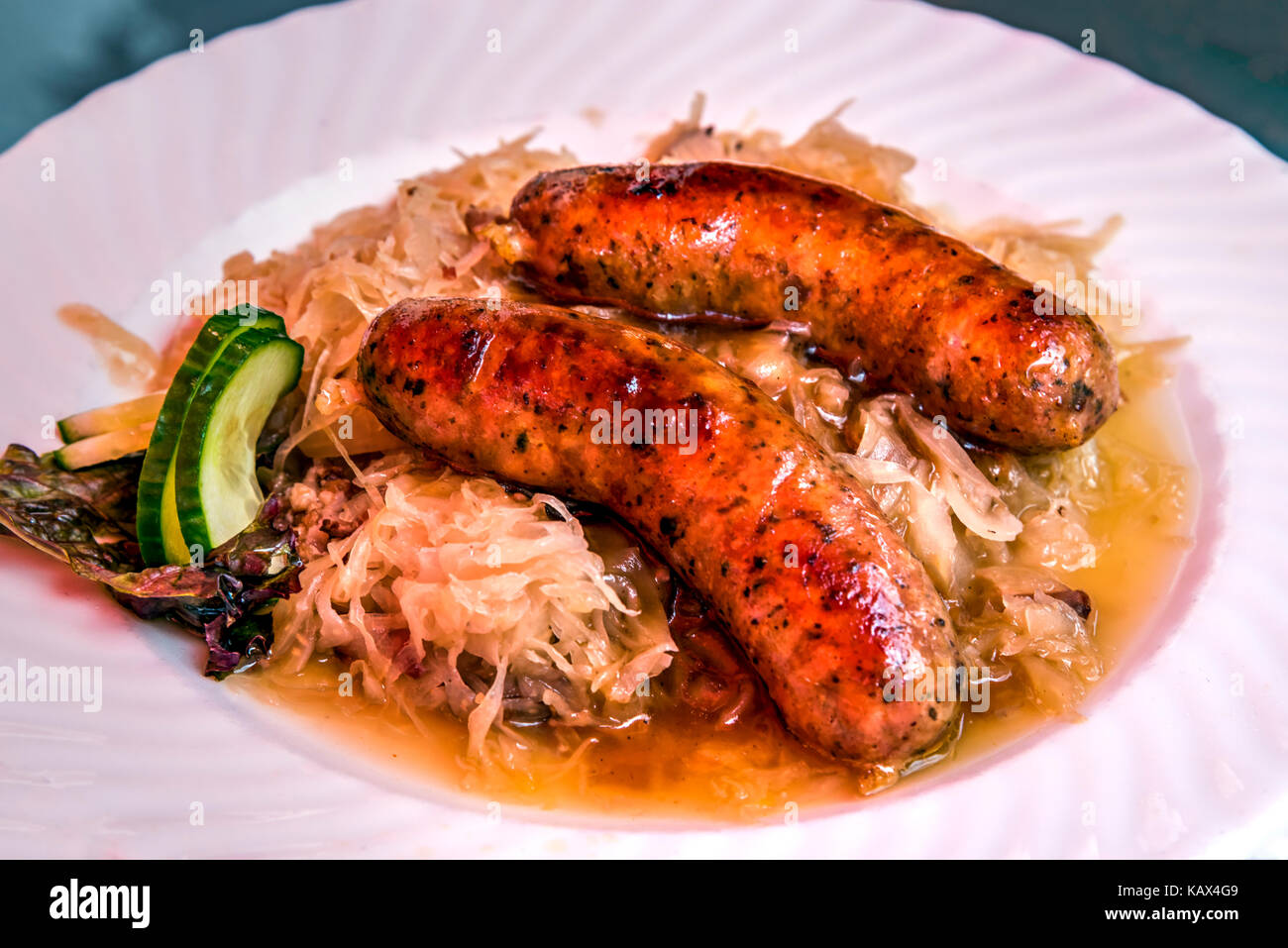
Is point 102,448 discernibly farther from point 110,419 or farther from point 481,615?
point 481,615

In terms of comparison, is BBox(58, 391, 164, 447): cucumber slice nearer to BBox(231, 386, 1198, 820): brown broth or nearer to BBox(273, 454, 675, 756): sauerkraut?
BBox(273, 454, 675, 756): sauerkraut

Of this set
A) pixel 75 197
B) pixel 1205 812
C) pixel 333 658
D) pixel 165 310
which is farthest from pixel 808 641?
pixel 75 197

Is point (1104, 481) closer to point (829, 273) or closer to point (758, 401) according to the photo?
point (829, 273)

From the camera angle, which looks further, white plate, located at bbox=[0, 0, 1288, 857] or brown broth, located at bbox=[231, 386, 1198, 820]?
brown broth, located at bbox=[231, 386, 1198, 820]

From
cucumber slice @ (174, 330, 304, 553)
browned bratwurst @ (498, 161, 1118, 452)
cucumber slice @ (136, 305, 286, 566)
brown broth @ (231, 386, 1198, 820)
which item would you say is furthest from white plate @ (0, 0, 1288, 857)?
browned bratwurst @ (498, 161, 1118, 452)

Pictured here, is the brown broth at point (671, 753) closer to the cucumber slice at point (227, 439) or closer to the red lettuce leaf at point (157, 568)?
the red lettuce leaf at point (157, 568)

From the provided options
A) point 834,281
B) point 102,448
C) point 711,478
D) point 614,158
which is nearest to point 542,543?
point 711,478

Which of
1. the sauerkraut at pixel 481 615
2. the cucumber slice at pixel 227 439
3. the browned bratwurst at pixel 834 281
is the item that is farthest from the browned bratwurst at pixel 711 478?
the browned bratwurst at pixel 834 281
